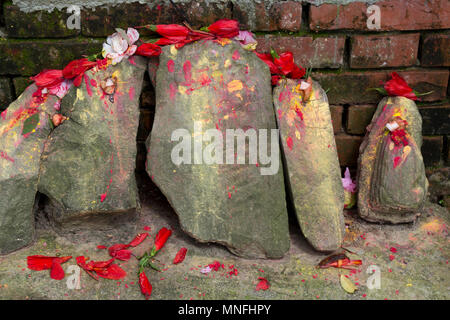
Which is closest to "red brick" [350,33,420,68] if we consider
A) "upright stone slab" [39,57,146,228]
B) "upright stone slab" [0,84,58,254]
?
"upright stone slab" [39,57,146,228]

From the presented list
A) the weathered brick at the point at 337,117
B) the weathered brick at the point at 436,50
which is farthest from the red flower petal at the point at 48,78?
the weathered brick at the point at 436,50

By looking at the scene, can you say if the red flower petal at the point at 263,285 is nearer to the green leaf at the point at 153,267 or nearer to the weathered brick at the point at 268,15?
the green leaf at the point at 153,267

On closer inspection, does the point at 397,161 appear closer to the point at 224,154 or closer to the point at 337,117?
the point at 337,117

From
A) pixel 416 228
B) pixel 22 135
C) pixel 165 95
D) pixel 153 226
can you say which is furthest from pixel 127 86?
pixel 416 228

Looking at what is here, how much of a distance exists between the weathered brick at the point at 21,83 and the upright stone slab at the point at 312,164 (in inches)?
40.4

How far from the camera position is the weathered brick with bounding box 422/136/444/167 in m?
2.04

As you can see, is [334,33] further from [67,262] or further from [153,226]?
[67,262]

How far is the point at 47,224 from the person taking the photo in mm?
1840

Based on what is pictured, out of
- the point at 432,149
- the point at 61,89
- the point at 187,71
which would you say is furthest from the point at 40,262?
the point at 432,149

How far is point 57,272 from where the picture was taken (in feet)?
5.29

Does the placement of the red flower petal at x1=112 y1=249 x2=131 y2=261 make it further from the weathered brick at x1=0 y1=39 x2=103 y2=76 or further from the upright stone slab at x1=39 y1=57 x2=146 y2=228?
the weathered brick at x1=0 y1=39 x2=103 y2=76

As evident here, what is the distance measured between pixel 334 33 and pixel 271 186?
0.69 m

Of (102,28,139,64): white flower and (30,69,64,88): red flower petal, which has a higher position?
(102,28,139,64): white flower

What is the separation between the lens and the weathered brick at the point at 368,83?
76.4 inches
